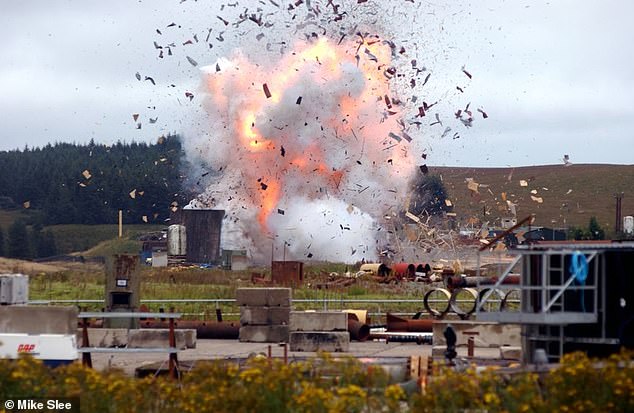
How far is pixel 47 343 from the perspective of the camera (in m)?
25.4

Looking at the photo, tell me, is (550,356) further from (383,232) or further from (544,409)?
(383,232)

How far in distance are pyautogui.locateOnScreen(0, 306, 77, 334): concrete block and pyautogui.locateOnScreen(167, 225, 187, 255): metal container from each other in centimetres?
6422

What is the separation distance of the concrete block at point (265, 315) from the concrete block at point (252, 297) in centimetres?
22

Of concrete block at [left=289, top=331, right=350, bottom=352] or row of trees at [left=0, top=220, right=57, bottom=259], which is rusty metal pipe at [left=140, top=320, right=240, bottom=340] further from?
row of trees at [left=0, top=220, right=57, bottom=259]

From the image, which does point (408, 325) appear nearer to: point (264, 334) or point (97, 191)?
point (264, 334)

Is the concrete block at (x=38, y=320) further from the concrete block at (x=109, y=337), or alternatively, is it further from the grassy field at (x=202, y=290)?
the grassy field at (x=202, y=290)

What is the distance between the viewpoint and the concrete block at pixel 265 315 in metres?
35.3

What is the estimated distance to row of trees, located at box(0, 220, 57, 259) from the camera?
116m

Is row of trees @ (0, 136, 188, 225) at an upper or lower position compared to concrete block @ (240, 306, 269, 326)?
upper

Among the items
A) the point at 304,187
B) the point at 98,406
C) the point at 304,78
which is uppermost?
the point at 304,78

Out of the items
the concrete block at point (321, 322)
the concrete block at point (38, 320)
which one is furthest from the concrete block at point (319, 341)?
the concrete block at point (38, 320)

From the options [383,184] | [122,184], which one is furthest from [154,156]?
[383,184]

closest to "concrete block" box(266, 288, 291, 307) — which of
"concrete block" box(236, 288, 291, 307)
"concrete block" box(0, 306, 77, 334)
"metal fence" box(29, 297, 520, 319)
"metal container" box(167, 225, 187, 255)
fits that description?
"concrete block" box(236, 288, 291, 307)

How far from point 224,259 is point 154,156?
96.5m
